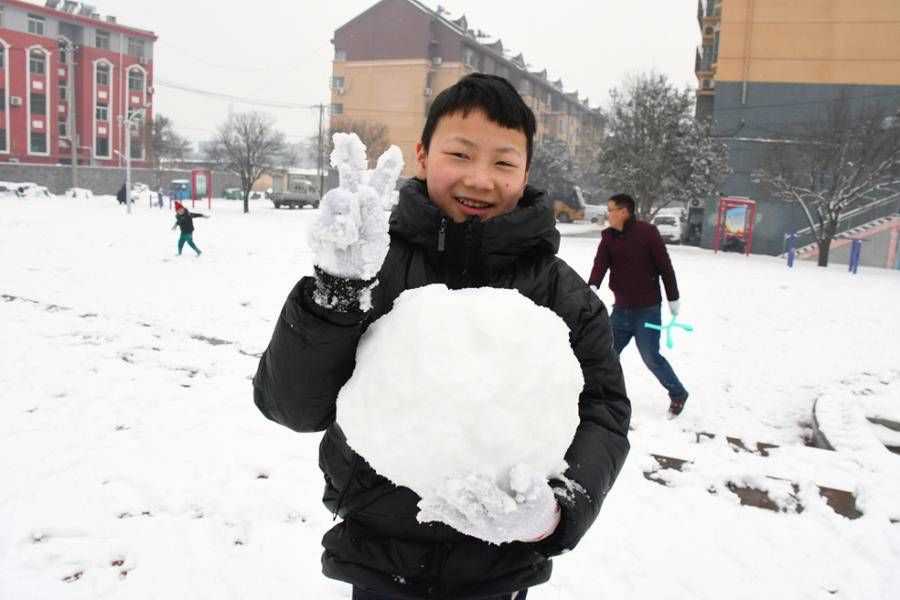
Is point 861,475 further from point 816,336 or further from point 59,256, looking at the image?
point 59,256

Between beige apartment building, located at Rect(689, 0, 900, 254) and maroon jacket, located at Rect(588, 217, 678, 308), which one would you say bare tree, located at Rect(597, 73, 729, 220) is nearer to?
beige apartment building, located at Rect(689, 0, 900, 254)

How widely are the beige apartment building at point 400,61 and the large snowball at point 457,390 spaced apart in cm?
4664

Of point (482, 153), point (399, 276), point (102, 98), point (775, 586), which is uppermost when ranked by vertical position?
point (102, 98)

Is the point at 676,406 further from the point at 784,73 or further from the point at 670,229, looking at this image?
the point at 784,73

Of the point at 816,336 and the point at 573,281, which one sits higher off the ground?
the point at 573,281

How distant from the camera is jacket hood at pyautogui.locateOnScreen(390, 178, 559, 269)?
58.2 inches

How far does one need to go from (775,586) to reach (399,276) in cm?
296

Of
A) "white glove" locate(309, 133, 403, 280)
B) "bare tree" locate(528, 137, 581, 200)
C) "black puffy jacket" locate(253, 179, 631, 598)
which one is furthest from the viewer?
"bare tree" locate(528, 137, 581, 200)

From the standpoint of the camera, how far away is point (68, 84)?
184ft

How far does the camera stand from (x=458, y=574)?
1.37m

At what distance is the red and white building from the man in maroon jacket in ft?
184

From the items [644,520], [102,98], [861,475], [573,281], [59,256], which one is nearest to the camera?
[573,281]

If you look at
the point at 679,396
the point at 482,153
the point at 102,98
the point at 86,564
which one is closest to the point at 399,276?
the point at 482,153

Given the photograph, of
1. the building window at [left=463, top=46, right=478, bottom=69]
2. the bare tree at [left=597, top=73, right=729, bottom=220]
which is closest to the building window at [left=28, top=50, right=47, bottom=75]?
the building window at [left=463, top=46, right=478, bottom=69]
